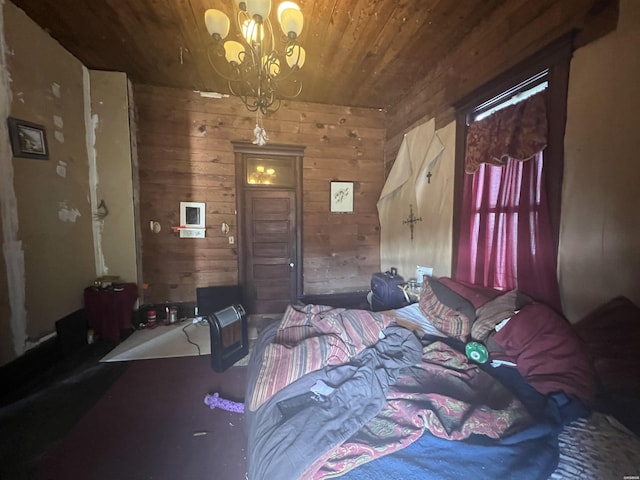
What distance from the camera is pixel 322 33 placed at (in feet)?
6.81

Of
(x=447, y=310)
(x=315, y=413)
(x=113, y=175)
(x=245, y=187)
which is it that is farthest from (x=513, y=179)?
(x=113, y=175)

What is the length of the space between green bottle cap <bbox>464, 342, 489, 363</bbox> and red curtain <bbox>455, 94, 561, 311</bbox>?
0.51 m

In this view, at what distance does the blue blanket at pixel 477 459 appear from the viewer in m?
0.73

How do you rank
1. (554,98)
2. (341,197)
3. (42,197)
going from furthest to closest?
1. (341,197)
2. (42,197)
3. (554,98)

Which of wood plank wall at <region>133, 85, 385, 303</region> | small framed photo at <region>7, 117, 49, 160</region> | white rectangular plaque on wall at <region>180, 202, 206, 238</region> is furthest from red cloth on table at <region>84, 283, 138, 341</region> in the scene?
small framed photo at <region>7, 117, 49, 160</region>

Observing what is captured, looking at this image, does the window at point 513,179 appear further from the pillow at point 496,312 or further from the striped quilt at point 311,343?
the striped quilt at point 311,343

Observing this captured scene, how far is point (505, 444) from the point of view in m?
0.82

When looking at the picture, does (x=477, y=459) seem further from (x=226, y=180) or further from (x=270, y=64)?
(x=226, y=180)

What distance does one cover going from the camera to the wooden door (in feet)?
10.9

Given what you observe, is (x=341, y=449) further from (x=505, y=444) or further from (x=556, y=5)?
(x=556, y=5)

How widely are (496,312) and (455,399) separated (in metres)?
0.76

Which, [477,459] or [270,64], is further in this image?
[270,64]

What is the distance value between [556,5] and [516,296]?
5.72ft

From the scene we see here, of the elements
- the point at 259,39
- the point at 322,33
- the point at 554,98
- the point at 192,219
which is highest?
the point at 322,33
